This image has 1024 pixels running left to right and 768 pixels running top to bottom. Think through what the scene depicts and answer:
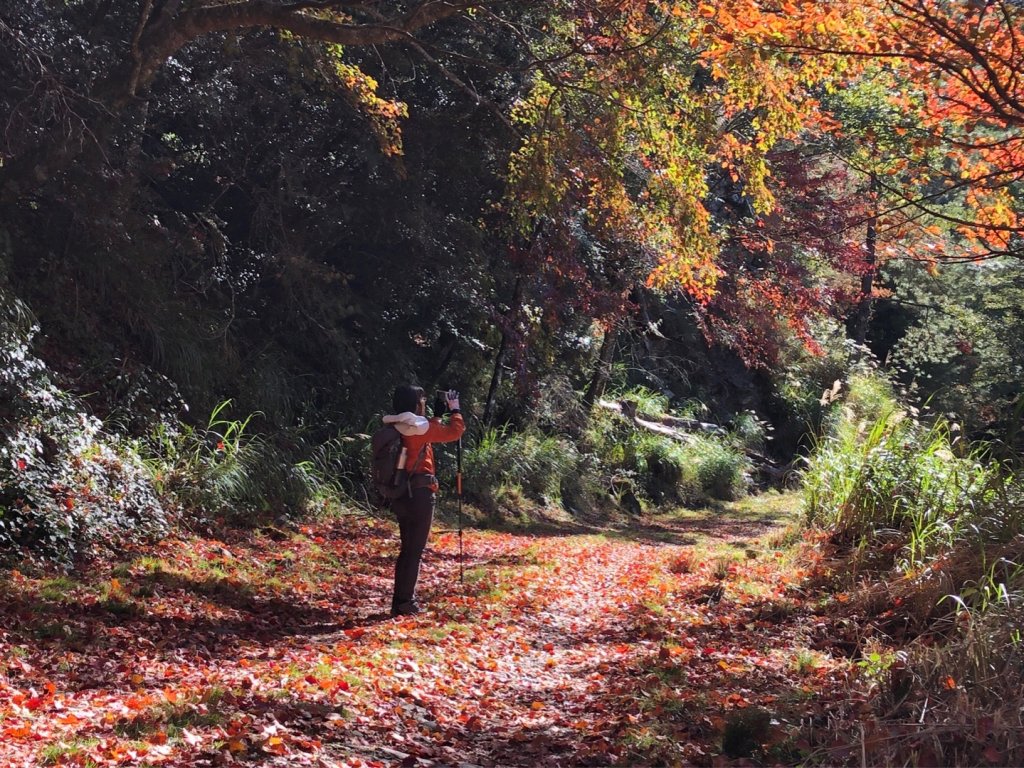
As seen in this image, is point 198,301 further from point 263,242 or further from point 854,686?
point 854,686

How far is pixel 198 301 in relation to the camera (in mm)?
Result: 13406

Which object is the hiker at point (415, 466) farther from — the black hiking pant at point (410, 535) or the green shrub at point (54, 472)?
the green shrub at point (54, 472)

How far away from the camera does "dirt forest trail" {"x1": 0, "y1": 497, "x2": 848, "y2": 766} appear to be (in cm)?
506

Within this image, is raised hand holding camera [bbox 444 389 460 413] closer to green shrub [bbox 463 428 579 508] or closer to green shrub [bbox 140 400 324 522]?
green shrub [bbox 140 400 324 522]

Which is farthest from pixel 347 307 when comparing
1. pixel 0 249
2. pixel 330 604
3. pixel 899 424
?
pixel 899 424

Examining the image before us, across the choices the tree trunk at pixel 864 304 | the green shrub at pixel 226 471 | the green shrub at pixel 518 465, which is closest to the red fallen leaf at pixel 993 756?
the green shrub at pixel 226 471

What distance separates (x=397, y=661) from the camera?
674 centimetres

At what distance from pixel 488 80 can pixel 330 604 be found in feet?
29.4

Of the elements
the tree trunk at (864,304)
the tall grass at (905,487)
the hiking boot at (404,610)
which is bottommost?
the hiking boot at (404,610)

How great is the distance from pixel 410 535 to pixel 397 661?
167 cm

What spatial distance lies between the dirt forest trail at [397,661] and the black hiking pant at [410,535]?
27 cm

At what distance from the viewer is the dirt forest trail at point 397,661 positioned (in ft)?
16.6

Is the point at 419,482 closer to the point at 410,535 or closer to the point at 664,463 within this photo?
the point at 410,535

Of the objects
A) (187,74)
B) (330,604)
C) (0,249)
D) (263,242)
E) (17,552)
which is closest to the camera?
(17,552)
